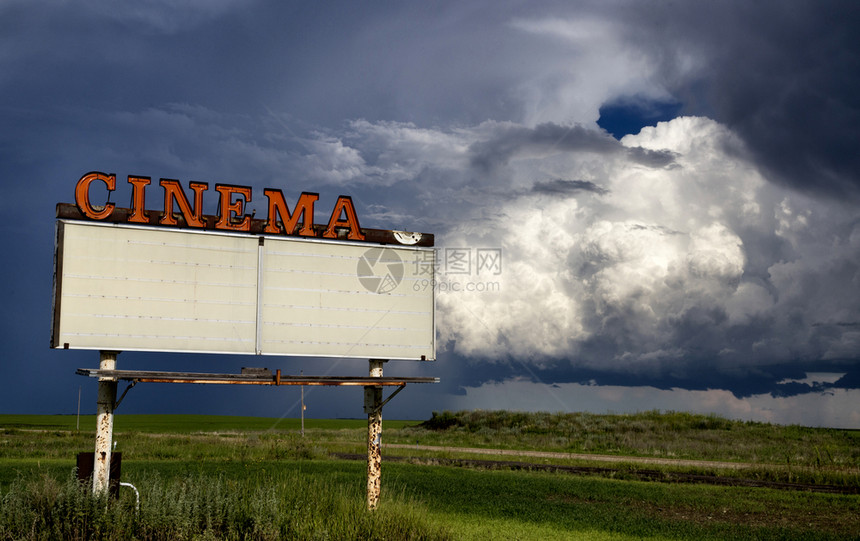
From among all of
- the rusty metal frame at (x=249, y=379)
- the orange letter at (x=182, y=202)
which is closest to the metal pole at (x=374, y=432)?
the rusty metal frame at (x=249, y=379)

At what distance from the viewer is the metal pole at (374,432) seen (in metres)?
14.9

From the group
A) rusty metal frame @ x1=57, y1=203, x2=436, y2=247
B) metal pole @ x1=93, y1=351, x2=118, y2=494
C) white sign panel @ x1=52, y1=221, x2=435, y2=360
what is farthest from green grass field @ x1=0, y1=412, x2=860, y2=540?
rusty metal frame @ x1=57, y1=203, x2=436, y2=247

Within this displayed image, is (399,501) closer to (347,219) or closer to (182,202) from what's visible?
(347,219)

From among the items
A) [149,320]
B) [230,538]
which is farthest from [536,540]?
[149,320]

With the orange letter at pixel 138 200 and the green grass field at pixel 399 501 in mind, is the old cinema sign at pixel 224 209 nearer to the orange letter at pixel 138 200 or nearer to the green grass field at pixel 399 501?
the orange letter at pixel 138 200

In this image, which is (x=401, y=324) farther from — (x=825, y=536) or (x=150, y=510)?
(x=825, y=536)

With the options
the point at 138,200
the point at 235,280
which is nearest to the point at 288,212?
the point at 235,280

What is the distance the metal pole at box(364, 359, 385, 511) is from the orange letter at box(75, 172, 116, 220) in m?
6.92

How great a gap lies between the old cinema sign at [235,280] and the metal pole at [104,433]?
0.94m

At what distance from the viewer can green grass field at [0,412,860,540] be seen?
1254 centimetres

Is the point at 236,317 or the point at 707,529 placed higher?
the point at 236,317

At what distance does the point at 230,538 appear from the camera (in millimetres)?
12289

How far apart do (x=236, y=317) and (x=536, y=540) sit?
28.5 ft

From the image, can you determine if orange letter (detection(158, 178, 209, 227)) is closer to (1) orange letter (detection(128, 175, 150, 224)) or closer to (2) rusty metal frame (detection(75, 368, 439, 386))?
(1) orange letter (detection(128, 175, 150, 224))
